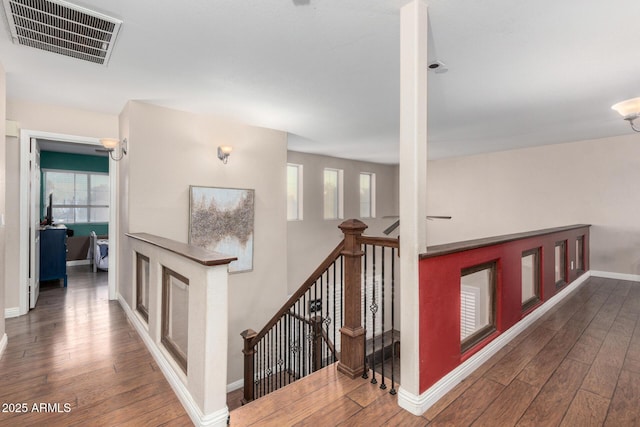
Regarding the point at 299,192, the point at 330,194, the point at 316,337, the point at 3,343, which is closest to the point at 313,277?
the point at 316,337

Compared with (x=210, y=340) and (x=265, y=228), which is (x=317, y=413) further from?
(x=265, y=228)

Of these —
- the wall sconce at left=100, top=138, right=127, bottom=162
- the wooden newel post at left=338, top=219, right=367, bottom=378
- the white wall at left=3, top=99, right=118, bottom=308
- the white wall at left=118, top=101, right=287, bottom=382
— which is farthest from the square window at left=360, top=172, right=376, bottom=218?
the white wall at left=3, top=99, right=118, bottom=308

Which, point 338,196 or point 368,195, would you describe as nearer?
point 338,196

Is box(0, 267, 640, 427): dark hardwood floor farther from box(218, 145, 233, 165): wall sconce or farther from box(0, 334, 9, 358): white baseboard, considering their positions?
box(218, 145, 233, 165): wall sconce

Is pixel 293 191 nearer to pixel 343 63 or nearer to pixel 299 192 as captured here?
pixel 299 192

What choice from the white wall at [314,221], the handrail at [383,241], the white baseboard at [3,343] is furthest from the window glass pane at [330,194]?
the white baseboard at [3,343]

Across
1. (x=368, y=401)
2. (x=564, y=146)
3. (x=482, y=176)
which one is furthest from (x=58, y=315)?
(x=564, y=146)

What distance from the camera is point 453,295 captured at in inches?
82.7

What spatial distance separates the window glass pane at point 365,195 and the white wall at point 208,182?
3.80 metres

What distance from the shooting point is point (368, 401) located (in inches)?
77.2

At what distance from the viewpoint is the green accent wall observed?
6.98 m

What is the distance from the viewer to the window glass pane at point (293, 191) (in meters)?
6.82

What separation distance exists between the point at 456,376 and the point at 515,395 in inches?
14.0

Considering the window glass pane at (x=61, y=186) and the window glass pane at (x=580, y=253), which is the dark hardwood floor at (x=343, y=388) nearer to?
the window glass pane at (x=580, y=253)
